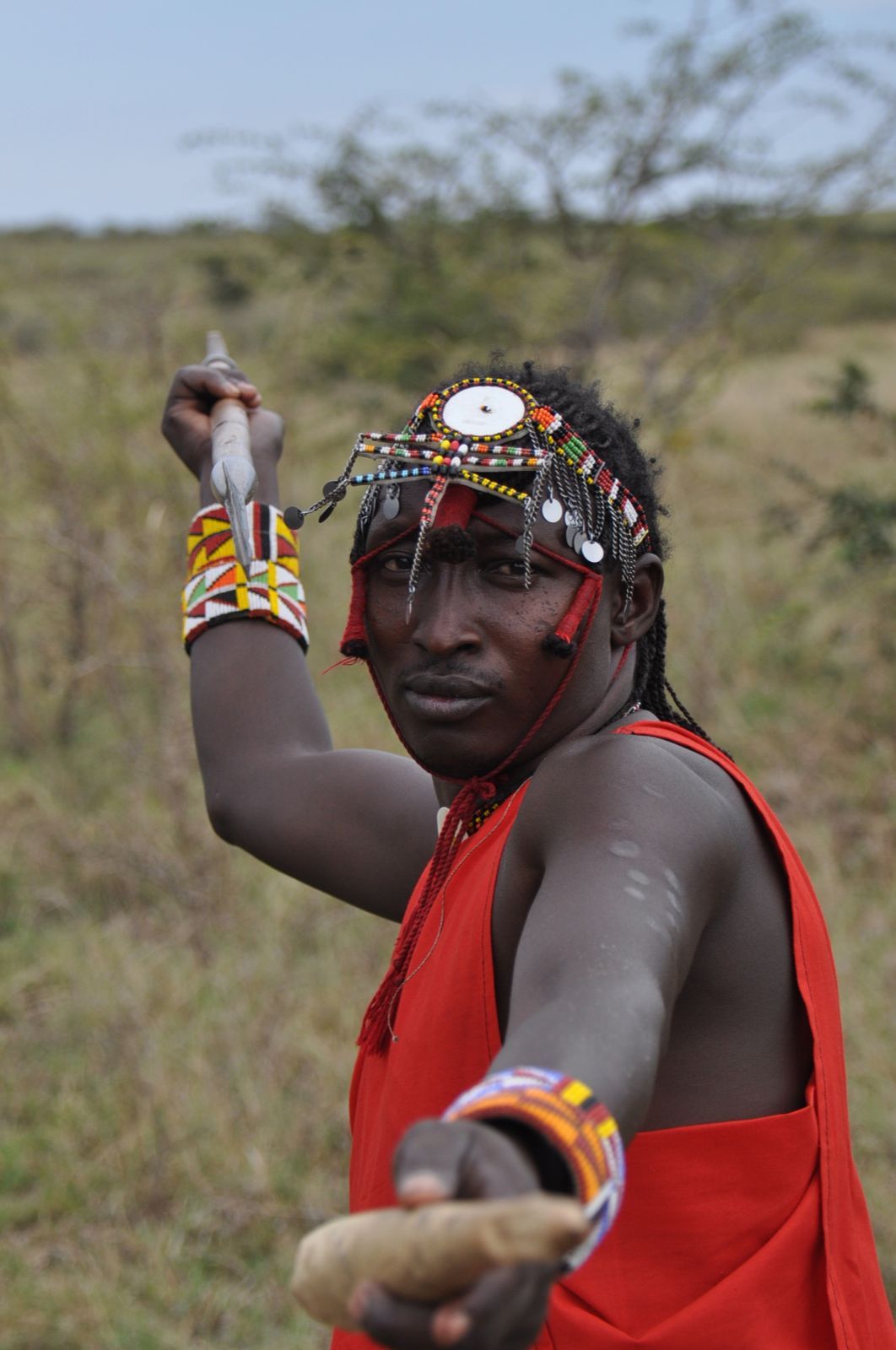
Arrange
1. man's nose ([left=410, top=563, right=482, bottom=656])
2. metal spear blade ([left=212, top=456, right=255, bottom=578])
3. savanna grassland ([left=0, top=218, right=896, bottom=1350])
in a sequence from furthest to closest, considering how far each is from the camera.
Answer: savanna grassland ([left=0, top=218, right=896, bottom=1350]) → metal spear blade ([left=212, top=456, right=255, bottom=578]) → man's nose ([left=410, top=563, right=482, bottom=656])

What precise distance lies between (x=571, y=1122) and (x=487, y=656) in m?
0.67

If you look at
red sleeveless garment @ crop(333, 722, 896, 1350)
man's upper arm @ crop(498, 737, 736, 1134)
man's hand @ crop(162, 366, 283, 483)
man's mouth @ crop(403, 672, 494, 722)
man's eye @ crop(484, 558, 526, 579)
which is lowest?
red sleeveless garment @ crop(333, 722, 896, 1350)

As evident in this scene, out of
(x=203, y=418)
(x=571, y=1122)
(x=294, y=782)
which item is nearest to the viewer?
(x=571, y=1122)

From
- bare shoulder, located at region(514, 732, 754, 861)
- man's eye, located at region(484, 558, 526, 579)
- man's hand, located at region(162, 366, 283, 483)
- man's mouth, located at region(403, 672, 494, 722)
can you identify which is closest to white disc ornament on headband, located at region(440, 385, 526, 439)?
man's eye, located at region(484, 558, 526, 579)

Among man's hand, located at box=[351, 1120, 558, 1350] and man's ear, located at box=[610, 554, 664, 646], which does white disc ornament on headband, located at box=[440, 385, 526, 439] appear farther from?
man's hand, located at box=[351, 1120, 558, 1350]

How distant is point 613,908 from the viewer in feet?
4.02

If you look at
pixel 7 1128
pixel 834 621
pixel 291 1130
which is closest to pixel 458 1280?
pixel 291 1130

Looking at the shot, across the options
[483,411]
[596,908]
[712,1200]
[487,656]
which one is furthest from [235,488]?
[712,1200]

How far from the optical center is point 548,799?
141 centimetres

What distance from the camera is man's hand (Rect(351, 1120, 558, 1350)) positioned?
0.87 meters

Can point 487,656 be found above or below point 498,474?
below

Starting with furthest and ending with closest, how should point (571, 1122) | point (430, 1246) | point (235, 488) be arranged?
point (235, 488) < point (571, 1122) < point (430, 1246)

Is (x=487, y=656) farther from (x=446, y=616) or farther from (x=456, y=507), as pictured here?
(x=456, y=507)

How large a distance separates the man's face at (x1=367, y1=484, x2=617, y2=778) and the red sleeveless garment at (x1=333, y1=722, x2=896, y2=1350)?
0.10 m
